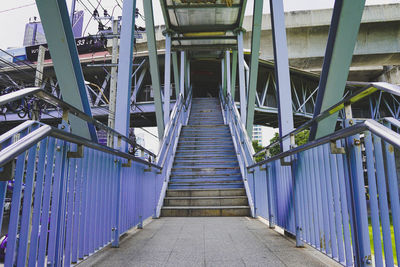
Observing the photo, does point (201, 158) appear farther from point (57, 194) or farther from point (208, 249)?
point (57, 194)

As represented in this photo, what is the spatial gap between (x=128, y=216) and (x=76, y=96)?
161cm

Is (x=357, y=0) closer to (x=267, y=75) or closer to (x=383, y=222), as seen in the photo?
(x=383, y=222)

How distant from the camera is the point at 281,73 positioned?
4.04 m

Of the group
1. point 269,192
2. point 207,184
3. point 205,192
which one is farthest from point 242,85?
point 269,192

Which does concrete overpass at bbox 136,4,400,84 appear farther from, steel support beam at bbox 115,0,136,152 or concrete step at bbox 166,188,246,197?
steel support beam at bbox 115,0,136,152

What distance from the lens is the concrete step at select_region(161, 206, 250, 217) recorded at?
5.49 metres

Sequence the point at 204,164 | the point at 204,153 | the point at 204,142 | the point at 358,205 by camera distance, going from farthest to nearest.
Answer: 1. the point at 204,142
2. the point at 204,153
3. the point at 204,164
4. the point at 358,205

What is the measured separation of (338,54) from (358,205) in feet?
5.42

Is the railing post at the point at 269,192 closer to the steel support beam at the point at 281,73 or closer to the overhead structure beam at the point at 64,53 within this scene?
the steel support beam at the point at 281,73

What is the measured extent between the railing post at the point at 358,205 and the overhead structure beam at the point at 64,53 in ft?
7.82

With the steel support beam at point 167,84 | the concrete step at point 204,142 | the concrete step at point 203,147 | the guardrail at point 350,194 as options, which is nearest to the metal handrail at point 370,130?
the guardrail at point 350,194

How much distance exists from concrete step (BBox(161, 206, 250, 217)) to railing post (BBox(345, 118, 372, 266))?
382 centimetres

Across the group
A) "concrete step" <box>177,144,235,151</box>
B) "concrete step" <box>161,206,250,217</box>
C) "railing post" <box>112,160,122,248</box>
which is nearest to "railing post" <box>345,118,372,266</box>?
"railing post" <box>112,160,122,248</box>

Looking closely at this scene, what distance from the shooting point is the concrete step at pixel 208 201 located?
18.9 feet
